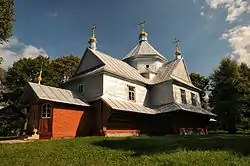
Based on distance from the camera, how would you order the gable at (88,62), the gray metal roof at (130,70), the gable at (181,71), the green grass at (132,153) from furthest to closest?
the gable at (181,71), the gable at (88,62), the gray metal roof at (130,70), the green grass at (132,153)

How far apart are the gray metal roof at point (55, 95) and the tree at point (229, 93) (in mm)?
20239

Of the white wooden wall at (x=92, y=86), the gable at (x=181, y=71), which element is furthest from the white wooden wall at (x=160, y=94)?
the white wooden wall at (x=92, y=86)

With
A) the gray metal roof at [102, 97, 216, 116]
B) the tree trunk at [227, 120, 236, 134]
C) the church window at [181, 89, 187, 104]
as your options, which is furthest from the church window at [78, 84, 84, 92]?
the tree trunk at [227, 120, 236, 134]

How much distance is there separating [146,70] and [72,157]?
16.5m

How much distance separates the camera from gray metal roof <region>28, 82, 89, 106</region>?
15.0 metres

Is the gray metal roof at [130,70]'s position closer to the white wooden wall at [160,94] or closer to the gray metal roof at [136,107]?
the white wooden wall at [160,94]

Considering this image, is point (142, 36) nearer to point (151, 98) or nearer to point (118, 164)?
point (151, 98)

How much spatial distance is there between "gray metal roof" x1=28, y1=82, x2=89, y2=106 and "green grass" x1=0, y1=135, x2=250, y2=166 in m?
4.61

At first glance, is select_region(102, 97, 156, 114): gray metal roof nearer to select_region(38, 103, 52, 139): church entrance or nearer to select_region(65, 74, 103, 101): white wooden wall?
select_region(65, 74, 103, 101): white wooden wall

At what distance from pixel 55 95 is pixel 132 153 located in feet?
28.1

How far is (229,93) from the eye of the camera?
30.2m

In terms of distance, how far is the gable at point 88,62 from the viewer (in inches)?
816

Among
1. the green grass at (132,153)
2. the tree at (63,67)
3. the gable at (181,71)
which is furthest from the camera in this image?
the tree at (63,67)

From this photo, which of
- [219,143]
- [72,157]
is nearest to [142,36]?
[219,143]
